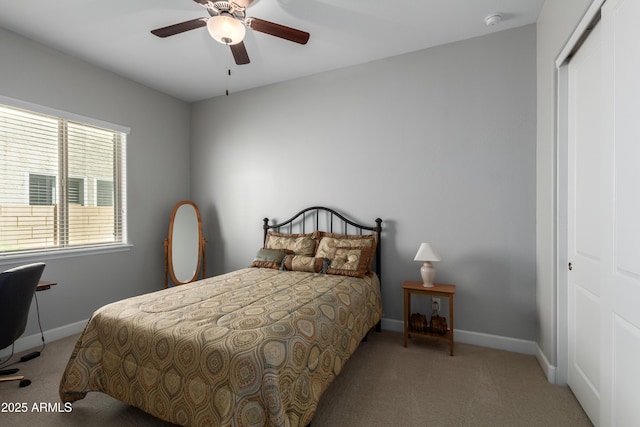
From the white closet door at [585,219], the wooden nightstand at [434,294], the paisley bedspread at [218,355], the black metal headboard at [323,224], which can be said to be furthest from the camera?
the black metal headboard at [323,224]

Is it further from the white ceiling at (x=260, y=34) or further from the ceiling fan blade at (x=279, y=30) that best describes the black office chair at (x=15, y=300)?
the ceiling fan blade at (x=279, y=30)

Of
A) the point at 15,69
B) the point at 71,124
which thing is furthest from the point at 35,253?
the point at 15,69

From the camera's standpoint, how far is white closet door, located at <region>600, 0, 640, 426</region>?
128cm

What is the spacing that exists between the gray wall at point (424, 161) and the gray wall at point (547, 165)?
12 cm

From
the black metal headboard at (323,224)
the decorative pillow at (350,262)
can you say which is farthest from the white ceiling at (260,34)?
the decorative pillow at (350,262)

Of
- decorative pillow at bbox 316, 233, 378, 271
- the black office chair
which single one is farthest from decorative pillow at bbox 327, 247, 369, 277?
the black office chair

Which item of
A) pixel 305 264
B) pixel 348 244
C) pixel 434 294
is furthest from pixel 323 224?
pixel 434 294

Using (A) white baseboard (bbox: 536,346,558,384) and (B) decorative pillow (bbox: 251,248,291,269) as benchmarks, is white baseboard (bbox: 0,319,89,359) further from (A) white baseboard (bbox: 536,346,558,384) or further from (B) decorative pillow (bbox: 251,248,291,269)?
(A) white baseboard (bbox: 536,346,558,384)

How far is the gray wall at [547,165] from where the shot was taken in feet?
7.13

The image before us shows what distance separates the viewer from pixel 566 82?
2139mm

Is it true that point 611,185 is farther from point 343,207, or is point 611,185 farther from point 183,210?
point 183,210

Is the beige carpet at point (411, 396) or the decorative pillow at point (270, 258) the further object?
the decorative pillow at point (270, 258)

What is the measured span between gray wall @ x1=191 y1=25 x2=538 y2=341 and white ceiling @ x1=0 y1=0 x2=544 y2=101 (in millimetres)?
237

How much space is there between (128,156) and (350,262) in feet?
9.77
